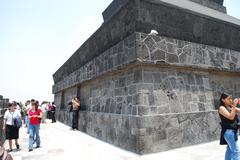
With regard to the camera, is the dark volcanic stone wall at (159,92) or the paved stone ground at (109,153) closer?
the paved stone ground at (109,153)

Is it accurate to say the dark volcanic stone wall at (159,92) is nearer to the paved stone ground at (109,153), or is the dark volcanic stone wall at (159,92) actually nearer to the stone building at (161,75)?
the stone building at (161,75)

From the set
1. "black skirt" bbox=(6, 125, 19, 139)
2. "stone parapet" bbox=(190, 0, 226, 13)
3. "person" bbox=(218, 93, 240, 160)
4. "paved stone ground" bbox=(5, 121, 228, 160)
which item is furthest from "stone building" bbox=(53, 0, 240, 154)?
"stone parapet" bbox=(190, 0, 226, 13)

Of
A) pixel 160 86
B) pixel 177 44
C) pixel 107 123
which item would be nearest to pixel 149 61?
pixel 160 86

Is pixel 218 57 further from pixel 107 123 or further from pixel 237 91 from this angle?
pixel 107 123

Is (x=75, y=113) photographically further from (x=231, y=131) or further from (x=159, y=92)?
(x=231, y=131)

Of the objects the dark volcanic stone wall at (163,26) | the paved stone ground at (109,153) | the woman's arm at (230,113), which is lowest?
the paved stone ground at (109,153)

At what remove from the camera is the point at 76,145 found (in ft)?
25.2

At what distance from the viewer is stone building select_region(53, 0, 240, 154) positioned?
6.16m

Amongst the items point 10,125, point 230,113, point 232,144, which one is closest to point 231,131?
point 232,144

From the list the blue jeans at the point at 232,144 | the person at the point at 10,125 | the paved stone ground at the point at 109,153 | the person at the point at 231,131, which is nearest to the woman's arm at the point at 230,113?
the person at the point at 231,131

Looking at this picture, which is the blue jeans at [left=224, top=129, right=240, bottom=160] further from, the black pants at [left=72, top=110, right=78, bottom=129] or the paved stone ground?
the black pants at [left=72, top=110, right=78, bottom=129]

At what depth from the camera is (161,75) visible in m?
6.68

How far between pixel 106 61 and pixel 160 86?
2623mm

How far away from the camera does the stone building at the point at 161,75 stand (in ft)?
20.2
